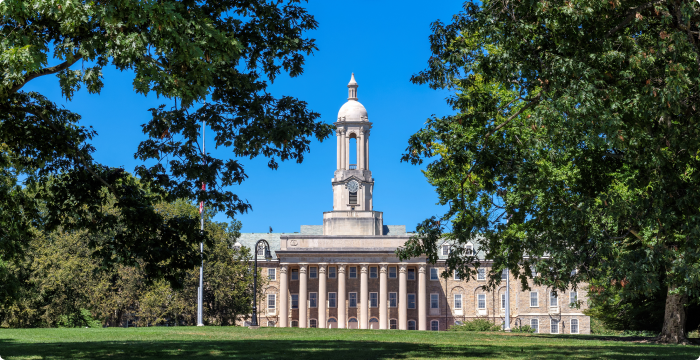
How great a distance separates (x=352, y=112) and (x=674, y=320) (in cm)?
6002

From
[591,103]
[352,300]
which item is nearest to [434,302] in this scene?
[352,300]

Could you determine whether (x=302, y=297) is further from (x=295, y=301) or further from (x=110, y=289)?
(x=110, y=289)

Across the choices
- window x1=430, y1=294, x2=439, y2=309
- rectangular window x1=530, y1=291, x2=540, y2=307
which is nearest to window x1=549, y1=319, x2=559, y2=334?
Result: rectangular window x1=530, y1=291, x2=540, y2=307

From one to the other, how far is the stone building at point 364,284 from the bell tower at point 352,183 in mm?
117

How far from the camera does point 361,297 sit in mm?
83250

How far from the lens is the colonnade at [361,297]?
271 ft

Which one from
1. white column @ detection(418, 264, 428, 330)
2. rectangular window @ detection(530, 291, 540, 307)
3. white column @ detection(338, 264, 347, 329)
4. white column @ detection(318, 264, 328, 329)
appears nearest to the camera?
white column @ detection(318, 264, 328, 329)

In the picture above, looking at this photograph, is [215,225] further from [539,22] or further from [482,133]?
[539,22]

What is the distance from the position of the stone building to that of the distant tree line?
2213 centimetres

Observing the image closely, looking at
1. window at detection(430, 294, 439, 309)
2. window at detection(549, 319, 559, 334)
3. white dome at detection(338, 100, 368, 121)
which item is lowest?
window at detection(549, 319, 559, 334)

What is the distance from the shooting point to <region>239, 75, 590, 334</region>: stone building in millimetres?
83812

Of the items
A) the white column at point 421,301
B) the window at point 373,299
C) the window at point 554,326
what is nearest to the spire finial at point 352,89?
the white column at point 421,301

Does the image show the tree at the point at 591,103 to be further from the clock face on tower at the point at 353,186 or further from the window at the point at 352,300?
the window at the point at 352,300

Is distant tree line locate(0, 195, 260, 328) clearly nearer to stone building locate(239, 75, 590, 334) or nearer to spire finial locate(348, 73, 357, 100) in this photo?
stone building locate(239, 75, 590, 334)
